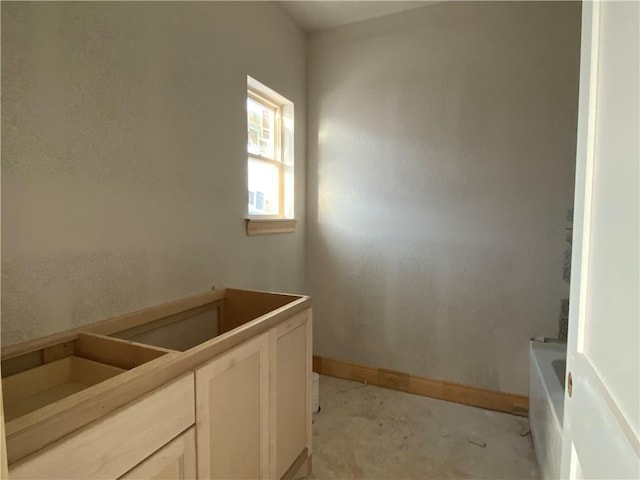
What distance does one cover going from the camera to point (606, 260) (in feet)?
2.26

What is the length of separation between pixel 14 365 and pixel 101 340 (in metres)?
0.24

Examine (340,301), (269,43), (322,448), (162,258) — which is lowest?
(322,448)

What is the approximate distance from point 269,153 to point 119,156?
136 centimetres

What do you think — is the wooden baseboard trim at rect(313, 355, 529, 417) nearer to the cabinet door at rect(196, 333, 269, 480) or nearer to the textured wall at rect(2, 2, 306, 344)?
the textured wall at rect(2, 2, 306, 344)

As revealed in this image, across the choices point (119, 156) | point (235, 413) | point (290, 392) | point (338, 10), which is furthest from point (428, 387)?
point (338, 10)

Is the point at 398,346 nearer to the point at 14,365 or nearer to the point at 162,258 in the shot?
the point at 162,258

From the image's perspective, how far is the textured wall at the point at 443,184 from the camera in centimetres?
232

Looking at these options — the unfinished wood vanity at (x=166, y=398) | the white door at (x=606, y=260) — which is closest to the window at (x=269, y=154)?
the unfinished wood vanity at (x=166, y=398)

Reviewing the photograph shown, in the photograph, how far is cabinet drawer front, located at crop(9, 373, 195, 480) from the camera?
719 millimetres

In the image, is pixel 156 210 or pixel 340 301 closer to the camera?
pixel 156 210

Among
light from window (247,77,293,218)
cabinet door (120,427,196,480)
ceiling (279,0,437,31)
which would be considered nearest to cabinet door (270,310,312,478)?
cabinet door (120,427,196,480)

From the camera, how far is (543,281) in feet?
7.71

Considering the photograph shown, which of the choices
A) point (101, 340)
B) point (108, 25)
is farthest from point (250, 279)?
point (108, 25)

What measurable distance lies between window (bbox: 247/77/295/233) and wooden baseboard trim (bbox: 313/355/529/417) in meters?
1.29
